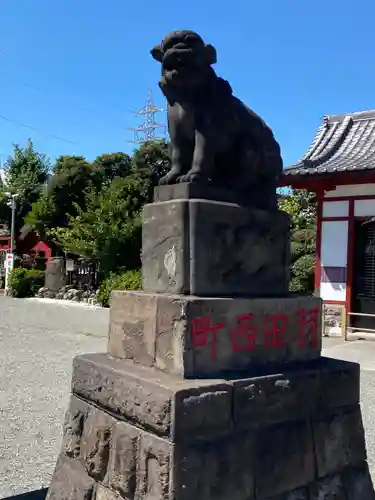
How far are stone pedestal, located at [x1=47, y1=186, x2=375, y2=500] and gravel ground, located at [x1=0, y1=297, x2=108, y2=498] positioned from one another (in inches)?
56.1

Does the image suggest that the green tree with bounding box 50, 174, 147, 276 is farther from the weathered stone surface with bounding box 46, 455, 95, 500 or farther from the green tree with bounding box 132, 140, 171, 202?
the weathered stone surface with bounding box 46, 455, 95, 500

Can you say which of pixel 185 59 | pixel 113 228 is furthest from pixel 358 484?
pixel 113 228

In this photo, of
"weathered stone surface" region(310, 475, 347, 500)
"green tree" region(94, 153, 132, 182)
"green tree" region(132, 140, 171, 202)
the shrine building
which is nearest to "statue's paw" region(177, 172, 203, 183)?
"weathered stone surface" region(310, 475, 347, 500)

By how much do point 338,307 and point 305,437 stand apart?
7.63m

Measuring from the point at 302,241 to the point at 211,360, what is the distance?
13163 millimetres

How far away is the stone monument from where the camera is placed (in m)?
2.02

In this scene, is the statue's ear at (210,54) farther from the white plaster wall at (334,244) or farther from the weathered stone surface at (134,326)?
the white plaster wall at (334,244)

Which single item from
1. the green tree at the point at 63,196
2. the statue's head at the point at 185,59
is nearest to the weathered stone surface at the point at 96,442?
the statue's head at the point at 185,59

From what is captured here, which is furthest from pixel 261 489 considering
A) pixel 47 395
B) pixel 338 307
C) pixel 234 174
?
pixel 338 307

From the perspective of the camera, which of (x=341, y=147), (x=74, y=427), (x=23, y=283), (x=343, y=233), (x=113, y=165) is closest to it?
(x=74, y=427)

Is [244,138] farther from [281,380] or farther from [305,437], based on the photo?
[305,437]

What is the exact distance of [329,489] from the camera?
241 centimetres

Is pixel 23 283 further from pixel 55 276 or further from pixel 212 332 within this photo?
pixel 212 332

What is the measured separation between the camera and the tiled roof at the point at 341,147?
912cm
